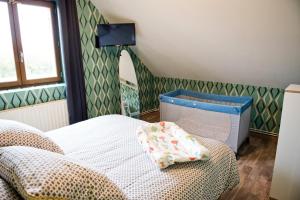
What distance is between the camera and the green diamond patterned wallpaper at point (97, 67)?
329cm

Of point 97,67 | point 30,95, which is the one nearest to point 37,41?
point 30,95

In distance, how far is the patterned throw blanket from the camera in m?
1.39

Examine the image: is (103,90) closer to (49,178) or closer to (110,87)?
(110,87)

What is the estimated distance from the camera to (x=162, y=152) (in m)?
1.45

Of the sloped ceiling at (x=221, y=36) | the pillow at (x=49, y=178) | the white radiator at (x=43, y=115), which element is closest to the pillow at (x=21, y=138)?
the pillow at (x=49, y=178)

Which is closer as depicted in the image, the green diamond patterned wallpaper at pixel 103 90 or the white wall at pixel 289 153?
the white wall at pixel 289 153

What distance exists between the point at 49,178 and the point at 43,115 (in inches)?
94.3

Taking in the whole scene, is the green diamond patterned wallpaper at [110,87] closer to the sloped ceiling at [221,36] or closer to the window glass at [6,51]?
the sloped ceiling at [221,36]

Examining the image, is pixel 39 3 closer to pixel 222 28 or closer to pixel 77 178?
pixel 222 28

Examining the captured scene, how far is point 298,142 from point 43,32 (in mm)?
3293

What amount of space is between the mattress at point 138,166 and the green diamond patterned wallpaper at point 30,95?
1131mm

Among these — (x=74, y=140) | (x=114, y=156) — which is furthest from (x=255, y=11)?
Result: (x=74, y=140)

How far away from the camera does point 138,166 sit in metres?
1.41

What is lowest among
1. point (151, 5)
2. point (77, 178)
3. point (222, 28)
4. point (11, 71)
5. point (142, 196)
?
point (142, 196)
